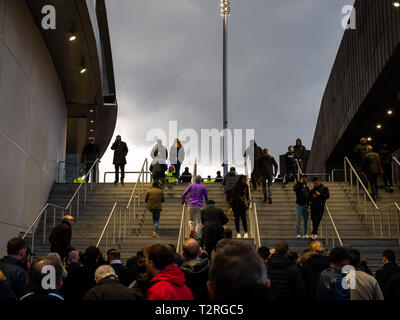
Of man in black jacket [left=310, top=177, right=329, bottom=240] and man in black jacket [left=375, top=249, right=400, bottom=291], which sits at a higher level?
man in black jacket [left=310, top=177, right=329, bottom=240]

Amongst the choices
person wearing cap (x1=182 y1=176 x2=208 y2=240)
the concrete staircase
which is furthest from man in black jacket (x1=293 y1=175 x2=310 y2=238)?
person wearing cap (x1=182 y1=176 x2=208 y2=240)

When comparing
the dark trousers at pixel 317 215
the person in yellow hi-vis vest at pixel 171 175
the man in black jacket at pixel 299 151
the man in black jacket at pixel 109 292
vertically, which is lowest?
the man in black jacket at pixel 109 292

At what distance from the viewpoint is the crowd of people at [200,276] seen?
273 centimetres

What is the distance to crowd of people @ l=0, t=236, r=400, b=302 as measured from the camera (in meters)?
2.73

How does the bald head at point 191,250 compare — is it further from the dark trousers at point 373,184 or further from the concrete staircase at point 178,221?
the dark trousers at point 373,184

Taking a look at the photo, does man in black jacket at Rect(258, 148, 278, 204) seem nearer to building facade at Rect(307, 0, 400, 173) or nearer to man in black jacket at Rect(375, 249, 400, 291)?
building facade at Rect(307, 0, 400, 173)

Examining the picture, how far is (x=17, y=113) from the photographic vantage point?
13.8 m

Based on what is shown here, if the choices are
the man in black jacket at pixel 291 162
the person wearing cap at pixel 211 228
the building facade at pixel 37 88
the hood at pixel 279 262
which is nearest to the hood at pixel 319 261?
the hood at pixel 279 262

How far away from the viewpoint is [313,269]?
6781 mm

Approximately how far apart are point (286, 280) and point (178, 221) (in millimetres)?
10179

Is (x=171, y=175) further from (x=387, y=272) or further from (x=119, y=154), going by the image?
(x=387, y=272)

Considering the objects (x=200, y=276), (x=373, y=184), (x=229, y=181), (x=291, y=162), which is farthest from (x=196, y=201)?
(x=200, y=276)

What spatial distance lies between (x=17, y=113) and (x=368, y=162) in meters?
10.1

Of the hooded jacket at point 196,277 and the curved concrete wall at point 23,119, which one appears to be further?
the curved concrete wall at point 23,119
